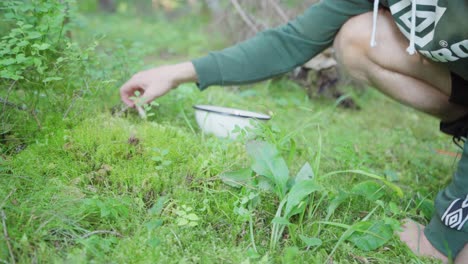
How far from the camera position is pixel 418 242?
139 centimetres

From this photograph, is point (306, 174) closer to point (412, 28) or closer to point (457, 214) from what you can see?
point (457, 214)

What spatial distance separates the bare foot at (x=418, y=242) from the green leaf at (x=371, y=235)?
0.09 meters

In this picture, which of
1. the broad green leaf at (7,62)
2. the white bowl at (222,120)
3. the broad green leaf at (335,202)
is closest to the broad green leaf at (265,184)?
the broad green leaf at (335,202)

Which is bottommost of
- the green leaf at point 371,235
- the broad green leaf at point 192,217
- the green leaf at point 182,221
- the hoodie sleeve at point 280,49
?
the green leaf at point 371,235

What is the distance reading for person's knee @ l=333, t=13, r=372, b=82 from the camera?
1776mm

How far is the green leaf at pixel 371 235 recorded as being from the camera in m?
1.33

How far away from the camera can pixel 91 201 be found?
48.5 inches

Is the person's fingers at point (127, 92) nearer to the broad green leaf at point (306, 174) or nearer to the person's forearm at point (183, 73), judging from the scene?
the person's forearm at point (183, 73)

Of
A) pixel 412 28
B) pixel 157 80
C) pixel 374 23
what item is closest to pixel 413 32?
pixel 412 28

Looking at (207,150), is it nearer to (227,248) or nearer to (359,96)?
(227,248)

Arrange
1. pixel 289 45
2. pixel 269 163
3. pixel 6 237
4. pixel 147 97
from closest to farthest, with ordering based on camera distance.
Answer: pixel 6 237 → pixel 269 163 → pixel 147 97 → pixel 289 45

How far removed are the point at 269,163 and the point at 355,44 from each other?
75cm

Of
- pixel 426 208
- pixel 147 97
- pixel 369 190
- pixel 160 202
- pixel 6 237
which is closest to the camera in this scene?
pixel 6 237


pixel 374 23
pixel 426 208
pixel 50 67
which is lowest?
pixel 426 208
